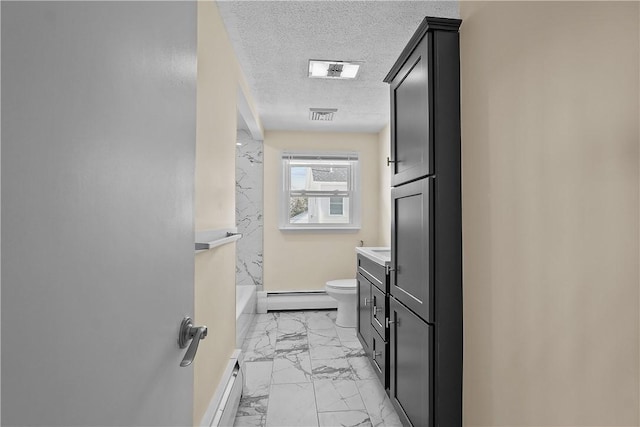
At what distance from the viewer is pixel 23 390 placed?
35 cm

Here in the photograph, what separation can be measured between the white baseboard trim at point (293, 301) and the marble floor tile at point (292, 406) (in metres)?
1.85

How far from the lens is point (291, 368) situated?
256 cm

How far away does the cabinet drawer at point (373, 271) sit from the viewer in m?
2.14

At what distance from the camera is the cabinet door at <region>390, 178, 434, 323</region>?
1396 millimetres

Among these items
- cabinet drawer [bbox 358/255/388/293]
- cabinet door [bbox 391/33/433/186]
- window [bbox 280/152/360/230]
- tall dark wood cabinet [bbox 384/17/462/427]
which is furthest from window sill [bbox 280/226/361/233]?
tall dark wood cabinet [bbox 384/17/462/427]

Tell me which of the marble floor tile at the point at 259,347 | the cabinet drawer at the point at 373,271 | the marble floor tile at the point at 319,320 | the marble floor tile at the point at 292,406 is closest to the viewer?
the marble floor tile at the point at 292,406

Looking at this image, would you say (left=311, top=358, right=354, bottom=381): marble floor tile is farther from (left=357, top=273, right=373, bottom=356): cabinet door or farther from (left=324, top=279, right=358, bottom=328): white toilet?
(left=324, top=279, right=358, bottom=328): white toilet

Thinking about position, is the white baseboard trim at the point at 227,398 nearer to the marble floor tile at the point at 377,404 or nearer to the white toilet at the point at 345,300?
the marble floor tile at the point at 377,404

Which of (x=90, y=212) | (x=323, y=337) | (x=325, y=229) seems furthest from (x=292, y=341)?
(x=90, y=212)

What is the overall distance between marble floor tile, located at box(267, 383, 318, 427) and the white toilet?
1245mm

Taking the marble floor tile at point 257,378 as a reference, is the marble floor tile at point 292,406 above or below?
above

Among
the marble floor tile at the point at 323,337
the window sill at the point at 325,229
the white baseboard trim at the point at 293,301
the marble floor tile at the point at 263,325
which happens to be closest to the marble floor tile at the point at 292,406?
the marble floor tile at the point at 323,337

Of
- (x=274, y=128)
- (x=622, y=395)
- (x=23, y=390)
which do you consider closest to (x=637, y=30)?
(x=622, y=395)

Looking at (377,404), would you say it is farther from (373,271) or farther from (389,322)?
(373,271)
